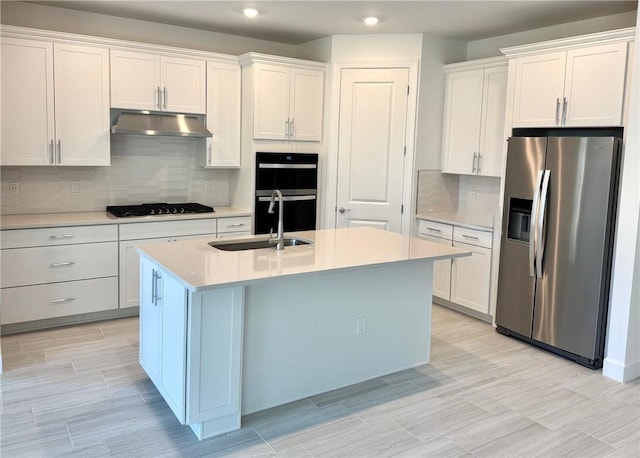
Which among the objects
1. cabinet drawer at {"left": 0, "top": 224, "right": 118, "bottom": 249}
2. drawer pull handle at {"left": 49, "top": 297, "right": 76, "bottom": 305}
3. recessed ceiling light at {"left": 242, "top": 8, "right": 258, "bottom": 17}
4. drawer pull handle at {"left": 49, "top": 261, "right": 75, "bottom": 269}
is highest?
recessed ceiling light at {"left": 242, "top": 8, "right": 258, "bottom": 17}

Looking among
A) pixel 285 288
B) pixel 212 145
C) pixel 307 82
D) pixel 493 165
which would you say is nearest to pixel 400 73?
pixel 307 82

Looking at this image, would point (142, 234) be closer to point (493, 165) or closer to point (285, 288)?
point (285, 288)

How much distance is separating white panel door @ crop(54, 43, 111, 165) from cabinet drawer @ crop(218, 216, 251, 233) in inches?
46.6

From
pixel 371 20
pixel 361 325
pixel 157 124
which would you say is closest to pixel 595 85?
pixel 371 20

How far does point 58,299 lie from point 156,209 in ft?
3.62

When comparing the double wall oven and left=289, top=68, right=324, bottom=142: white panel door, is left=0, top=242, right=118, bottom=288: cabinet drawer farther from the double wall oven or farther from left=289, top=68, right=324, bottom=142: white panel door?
left=289, top=68, right=324, bottom=142: white panel door

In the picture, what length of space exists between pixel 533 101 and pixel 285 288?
104 inches

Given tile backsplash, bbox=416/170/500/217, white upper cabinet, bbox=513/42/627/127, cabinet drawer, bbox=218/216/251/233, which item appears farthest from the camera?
tile backsplash, bbox=416/170/500/217

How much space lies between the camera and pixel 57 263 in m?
4.21

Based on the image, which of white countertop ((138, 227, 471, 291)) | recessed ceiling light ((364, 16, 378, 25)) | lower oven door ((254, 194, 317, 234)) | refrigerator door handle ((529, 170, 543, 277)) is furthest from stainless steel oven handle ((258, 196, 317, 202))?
refrigerator door handle ((529, 170, 543, 277))

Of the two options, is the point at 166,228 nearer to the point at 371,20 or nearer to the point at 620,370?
the point at 371,20

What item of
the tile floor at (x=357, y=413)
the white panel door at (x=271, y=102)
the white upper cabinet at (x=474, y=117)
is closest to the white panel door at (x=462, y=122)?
the white upper cabinet at (x=474, y=117)

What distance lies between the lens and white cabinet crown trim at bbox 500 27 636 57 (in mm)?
3631

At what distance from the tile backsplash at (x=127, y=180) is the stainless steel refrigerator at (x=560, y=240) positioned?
9.43 feet
